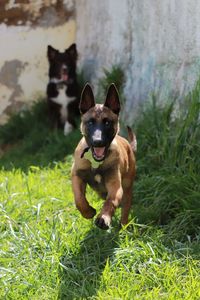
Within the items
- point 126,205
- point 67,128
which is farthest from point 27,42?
point 126,205

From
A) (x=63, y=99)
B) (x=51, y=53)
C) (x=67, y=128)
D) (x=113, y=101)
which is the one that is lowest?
(x=67, y=128)

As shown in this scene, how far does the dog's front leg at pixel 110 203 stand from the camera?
423cm

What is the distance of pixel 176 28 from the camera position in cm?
670

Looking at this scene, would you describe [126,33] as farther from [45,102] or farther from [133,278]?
[133,278]

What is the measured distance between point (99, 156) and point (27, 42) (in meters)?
5.56

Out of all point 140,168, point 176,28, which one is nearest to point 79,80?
point 176,28

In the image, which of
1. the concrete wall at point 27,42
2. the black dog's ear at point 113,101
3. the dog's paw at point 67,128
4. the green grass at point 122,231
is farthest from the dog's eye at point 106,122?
the concrete wall at point 27,42

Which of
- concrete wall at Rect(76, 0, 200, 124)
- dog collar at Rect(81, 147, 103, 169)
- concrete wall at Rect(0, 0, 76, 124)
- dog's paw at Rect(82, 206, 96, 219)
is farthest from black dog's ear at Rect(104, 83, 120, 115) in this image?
concrete wall at Rect(0, 0, 76, 124)

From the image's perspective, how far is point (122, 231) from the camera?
4.63 metres

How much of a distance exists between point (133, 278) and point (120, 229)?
84 cm

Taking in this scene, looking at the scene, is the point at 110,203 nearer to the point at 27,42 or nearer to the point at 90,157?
the point at 90,157

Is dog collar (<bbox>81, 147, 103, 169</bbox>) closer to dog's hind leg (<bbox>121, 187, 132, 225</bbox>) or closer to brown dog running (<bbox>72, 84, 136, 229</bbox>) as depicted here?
brown dog running (<bbox>72, 84, 136, 229</bbox>)

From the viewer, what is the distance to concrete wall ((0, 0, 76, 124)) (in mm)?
9523

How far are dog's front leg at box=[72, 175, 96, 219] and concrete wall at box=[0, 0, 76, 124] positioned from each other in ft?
17.0
